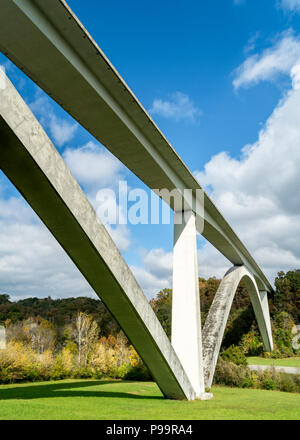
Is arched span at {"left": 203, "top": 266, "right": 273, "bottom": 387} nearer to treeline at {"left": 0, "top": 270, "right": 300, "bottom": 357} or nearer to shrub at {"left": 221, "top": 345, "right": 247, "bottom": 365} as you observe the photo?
shrub at {"left": 221, "top": 345, "right": 247, "bottom": 365}

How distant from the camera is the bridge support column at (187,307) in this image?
12.1 m

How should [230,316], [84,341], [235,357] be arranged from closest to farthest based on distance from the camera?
1. [235,357]
2. [84,341]
3. [230,316]

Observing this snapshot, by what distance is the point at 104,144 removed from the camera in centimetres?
1021

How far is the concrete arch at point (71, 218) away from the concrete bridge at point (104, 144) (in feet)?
0.06

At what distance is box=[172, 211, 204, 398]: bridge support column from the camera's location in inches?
475

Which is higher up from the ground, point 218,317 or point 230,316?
point 218,317

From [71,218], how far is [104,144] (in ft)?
14.8

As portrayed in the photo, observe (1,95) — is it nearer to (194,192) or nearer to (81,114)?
(81,114)

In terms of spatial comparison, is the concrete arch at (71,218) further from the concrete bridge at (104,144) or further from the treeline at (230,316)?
the treeline at (230,316)

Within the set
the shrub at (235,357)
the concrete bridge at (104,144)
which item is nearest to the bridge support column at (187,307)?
the concrete bridge at (104,144)

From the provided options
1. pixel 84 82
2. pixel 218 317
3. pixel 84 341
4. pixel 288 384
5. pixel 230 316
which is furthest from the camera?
A: pixel 230 316

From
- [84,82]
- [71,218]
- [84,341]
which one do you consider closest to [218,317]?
[71,218]

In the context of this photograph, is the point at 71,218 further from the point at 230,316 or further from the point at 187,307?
the point at 230,316
